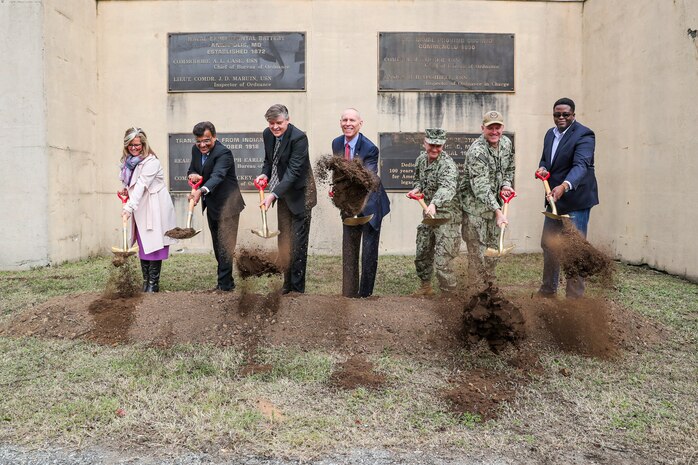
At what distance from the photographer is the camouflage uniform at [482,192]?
18.9 ft

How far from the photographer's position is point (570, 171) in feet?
17.9

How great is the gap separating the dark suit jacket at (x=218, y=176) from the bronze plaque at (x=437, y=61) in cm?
436

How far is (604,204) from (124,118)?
7701 millimetres

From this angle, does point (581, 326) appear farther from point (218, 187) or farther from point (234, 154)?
point (234, 154)

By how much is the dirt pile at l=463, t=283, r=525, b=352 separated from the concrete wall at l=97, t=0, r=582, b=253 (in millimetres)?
5628

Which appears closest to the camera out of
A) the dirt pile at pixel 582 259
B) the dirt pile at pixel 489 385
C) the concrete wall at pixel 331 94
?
the dirt pile at pixel 489 385

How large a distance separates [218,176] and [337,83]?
4.47 meters

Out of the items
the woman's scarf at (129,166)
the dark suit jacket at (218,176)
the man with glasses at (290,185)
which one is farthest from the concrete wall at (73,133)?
the man with glasses at (290,185)

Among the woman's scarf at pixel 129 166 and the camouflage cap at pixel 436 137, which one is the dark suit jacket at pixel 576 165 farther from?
the woman's scarf at pixel 129 166

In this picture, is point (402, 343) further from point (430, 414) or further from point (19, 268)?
point (19, 268)

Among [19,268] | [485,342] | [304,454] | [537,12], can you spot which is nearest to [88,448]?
[304,454]

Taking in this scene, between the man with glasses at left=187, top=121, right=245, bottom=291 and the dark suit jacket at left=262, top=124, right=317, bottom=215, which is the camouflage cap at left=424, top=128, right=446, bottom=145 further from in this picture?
the man with glasses at left=187, top=121, right=245, bottom=291

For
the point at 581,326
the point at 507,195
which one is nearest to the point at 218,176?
the point at 507,195

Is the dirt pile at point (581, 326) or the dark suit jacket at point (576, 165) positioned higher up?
the dark suit jacket at point (576, 165)
